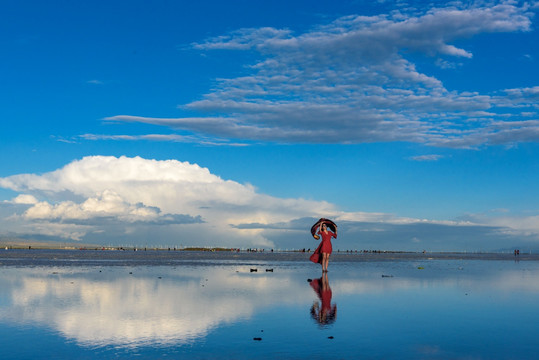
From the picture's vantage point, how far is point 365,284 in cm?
4250

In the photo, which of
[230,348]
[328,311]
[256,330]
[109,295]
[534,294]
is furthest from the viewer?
[534,294]

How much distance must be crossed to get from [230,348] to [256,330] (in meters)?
3.43

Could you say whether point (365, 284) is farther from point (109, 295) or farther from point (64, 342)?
point (64, 342)

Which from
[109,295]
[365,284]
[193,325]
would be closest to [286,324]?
[193,325]

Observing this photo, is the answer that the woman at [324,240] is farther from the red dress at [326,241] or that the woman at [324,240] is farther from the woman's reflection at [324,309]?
the woman's reflection at [324,309]

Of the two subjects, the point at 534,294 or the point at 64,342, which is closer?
the point at 64,342

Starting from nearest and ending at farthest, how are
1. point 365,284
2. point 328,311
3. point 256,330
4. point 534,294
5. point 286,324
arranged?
point 256,330, point 286,324, point 328,311, point 534,294, point 365,284

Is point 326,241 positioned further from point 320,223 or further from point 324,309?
point 324,309

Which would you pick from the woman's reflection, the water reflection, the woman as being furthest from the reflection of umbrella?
the woman's reflection

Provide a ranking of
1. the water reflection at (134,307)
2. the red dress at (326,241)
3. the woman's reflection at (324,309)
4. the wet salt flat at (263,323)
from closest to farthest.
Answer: the wet salt flat at (263,323), the water reflection at (134,307), the woman's reflection at (324,309), the red dress at (326,241)

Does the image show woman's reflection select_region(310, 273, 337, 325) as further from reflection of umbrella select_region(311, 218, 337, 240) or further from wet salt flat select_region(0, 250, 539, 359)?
reflection of umbrella select_region(311, 218, 337, 240)

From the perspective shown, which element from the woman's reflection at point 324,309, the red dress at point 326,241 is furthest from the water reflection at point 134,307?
Answer: the red dress at point 326,241

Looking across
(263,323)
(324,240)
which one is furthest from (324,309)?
(324,240)

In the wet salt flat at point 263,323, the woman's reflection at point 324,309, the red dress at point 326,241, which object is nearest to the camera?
the wet salt flat at point 263,323
